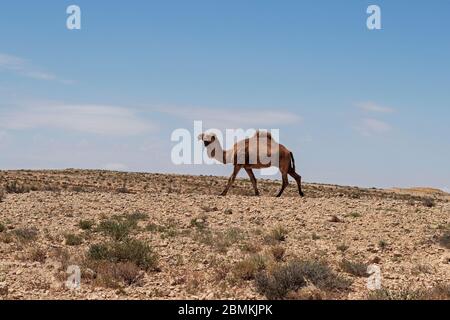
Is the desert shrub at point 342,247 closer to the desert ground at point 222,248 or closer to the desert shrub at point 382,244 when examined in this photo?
the desert ground at point 222,248

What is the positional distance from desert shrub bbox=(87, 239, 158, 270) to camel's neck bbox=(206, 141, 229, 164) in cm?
992

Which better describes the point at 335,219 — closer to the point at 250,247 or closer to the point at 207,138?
the point at 250,247

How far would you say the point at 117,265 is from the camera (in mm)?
11719

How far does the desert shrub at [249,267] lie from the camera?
11.3 meters

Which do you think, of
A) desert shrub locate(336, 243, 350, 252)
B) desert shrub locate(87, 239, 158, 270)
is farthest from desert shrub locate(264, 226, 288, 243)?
desert shrub locate(87, 239, 158, 270)

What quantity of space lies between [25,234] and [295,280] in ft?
25.9

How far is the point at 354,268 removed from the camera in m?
11.7

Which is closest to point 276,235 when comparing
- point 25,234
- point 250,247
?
point 250,247

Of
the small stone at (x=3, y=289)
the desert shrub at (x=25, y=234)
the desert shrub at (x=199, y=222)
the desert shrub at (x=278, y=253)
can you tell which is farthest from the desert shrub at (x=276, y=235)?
the small stone at (x=3, y=289)

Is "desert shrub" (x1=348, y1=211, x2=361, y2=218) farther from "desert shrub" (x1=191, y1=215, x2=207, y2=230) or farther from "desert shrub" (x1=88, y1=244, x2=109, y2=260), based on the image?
"desert shrub" (x1=88, y1=244, x2=109, y2=260)

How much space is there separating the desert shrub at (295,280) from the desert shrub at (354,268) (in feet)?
2.25

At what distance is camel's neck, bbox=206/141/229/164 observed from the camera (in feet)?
75.3
